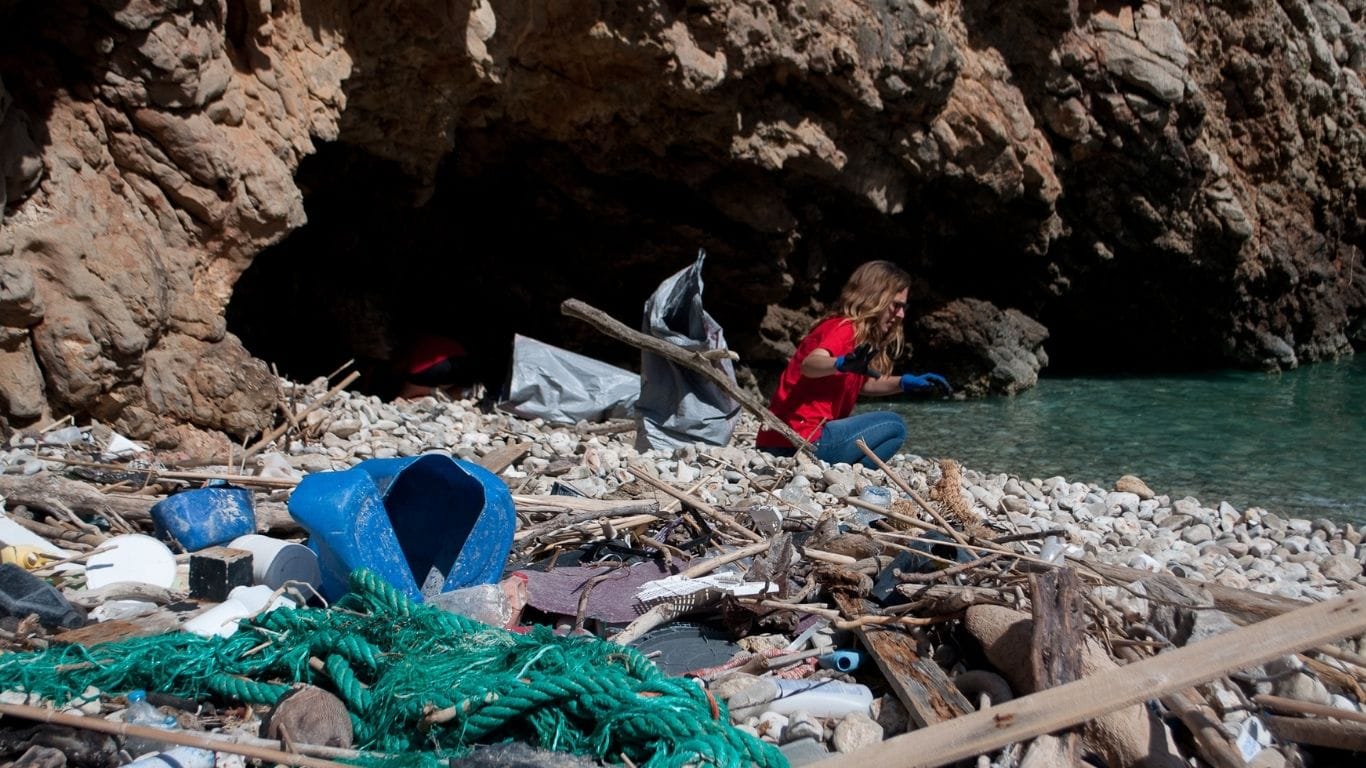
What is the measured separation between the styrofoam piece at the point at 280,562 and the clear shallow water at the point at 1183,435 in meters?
4.99

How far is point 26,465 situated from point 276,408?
5.37 feet

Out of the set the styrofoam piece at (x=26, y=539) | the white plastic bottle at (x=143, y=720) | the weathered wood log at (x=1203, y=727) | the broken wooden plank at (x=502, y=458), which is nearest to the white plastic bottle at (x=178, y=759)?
the white plastic bottle at (x=143, y=720)

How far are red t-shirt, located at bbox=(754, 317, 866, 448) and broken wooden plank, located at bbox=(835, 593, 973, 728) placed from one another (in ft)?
10.0

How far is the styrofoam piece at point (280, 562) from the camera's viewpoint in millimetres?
2908

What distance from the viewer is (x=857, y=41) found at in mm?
8008

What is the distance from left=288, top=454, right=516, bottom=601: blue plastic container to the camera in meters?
2.71

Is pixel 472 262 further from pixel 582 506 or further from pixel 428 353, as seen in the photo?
pixel 582 506

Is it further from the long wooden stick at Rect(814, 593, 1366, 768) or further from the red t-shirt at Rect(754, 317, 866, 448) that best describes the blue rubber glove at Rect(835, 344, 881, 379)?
the long wooden stick at Rect(814, 593, 1366, 768)

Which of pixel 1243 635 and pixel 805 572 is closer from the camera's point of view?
pixel 1243 635

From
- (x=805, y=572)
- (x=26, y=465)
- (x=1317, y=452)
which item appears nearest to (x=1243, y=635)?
(x=805, y=572)

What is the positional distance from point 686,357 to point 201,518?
312 centimetres

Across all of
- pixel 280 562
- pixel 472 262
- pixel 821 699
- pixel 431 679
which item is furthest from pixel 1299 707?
pixel 472 262

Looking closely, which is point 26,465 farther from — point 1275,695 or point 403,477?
point 1275,695

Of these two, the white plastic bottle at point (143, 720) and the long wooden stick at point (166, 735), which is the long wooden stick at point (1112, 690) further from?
the white plastic bottle at point (143, 720)
